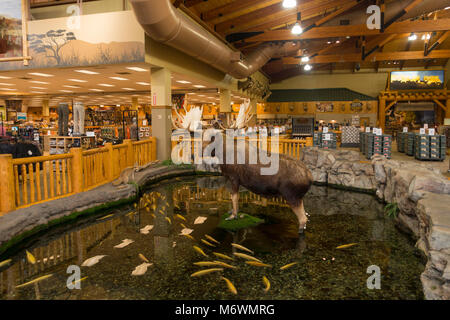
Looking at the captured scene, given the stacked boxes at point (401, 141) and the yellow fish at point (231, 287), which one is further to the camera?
the stacked boxes at point (401, 141)

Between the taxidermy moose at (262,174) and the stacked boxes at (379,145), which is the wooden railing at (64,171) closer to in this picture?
the taxidermy moose at (262,174)

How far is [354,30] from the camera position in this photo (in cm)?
1085

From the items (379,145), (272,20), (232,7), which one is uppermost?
(272,20)

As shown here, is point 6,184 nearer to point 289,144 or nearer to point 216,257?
point 216,257

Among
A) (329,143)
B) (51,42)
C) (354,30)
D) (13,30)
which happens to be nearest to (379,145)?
(329,143)

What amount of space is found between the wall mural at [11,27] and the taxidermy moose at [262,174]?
7.28 m

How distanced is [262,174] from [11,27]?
8.44 metres

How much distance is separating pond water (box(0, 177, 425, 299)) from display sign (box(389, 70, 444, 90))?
642 inches

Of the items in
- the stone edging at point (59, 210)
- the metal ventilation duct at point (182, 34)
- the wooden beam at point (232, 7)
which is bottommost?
the stone edging at point (59, 210)

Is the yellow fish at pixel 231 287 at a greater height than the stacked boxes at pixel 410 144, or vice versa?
the stacked boxes at pixel 410 144

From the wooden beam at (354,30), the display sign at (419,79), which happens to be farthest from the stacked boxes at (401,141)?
the display sign at (419,79)

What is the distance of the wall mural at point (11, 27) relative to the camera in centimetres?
818

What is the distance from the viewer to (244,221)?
4.69 m
